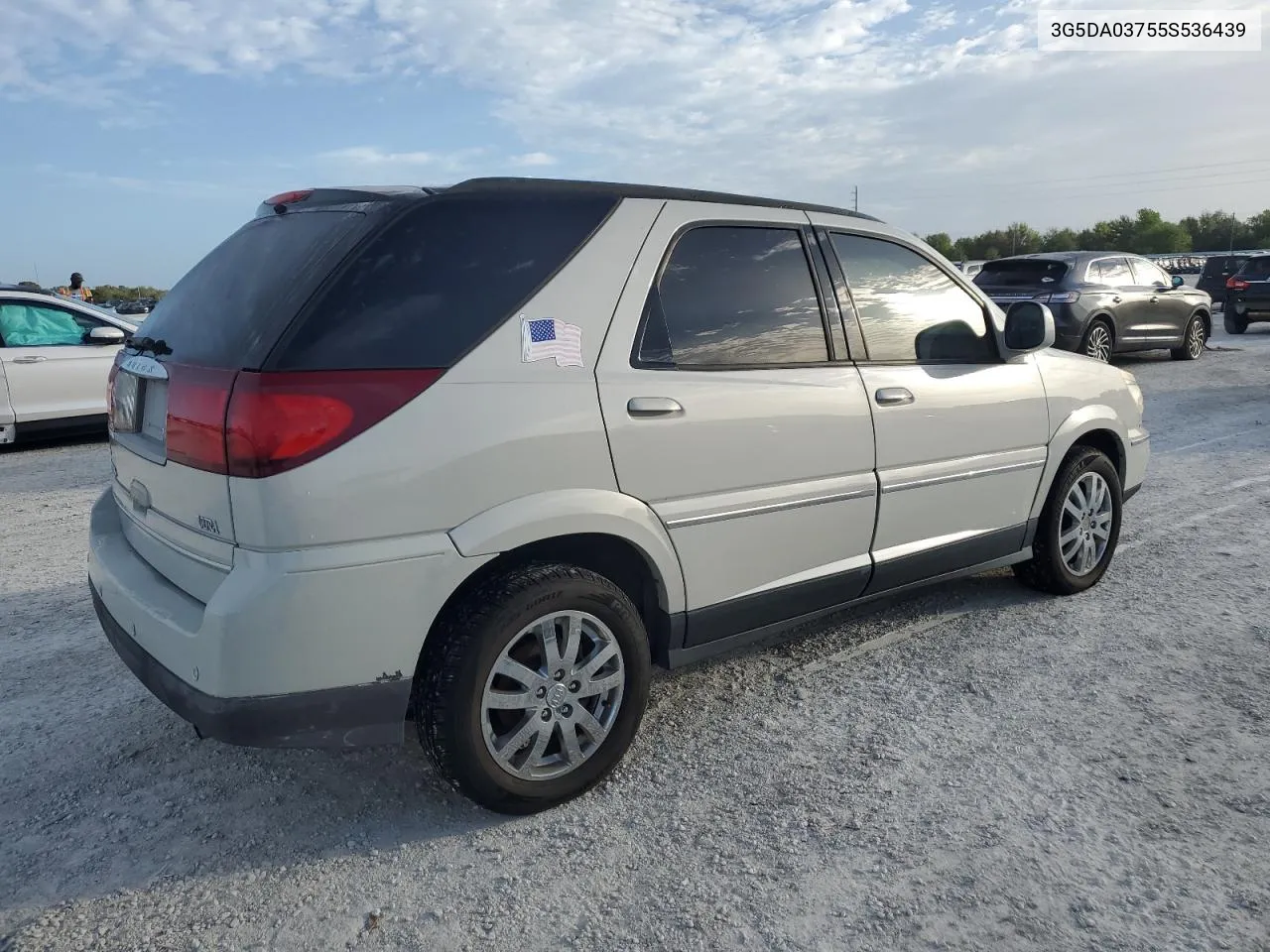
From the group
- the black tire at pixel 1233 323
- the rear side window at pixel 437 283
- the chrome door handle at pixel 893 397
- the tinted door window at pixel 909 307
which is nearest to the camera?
the rear side window at pixel 437 283

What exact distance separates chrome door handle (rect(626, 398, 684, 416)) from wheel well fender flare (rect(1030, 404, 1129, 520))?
2.19 m

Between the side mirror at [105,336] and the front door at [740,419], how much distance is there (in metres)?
8.00

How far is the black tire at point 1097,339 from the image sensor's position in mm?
13327

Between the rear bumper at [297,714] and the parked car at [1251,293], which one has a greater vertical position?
the parked car at [1251,293]

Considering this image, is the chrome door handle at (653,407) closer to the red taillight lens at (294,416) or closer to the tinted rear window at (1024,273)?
the red taillight lens at (294,416)

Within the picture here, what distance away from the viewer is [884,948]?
2.30m

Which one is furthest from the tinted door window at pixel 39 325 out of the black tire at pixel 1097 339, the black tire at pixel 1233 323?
the black tire at pixel 1233 323

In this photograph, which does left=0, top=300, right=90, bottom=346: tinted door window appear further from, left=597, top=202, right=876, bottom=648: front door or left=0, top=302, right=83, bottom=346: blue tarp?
left=597, top=202, right=876, bottom=648: front door

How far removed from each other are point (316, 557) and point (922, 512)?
2.40m

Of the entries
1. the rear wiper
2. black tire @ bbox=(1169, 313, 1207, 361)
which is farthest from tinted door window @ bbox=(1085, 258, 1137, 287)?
the rear wiper

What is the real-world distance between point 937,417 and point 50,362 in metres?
8.79

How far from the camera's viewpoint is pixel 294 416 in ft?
7.83

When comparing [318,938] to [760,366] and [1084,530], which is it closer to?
[760,366]

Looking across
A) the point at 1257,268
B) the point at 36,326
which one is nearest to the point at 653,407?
the point at 36,326
